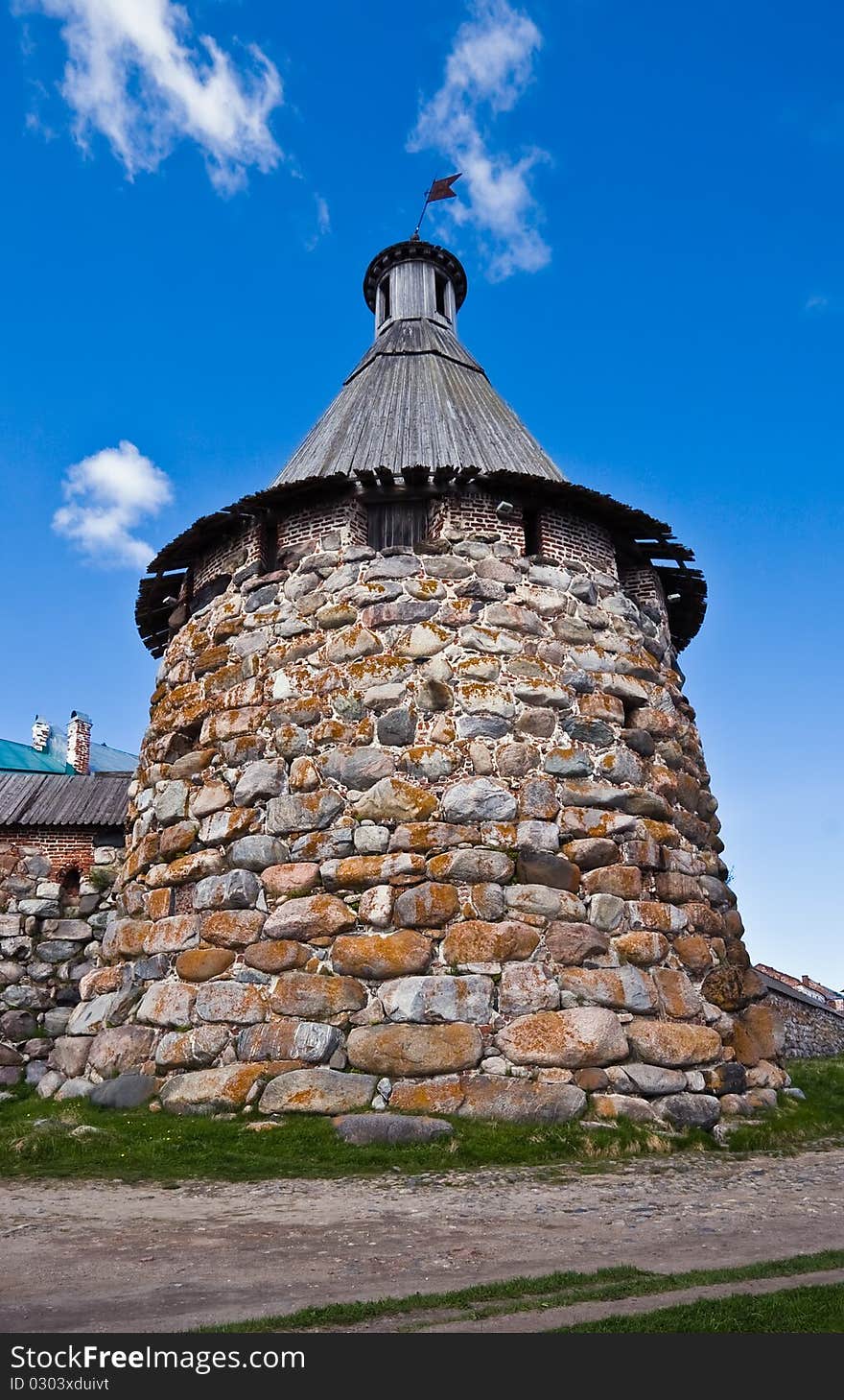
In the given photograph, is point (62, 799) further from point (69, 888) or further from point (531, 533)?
point (531, 533)

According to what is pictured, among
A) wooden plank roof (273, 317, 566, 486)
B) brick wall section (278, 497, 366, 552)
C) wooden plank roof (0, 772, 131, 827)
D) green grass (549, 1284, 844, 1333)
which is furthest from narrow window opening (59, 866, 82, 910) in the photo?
green grass (549, 1284, 844, 1333)

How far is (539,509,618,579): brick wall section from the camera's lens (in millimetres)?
9586

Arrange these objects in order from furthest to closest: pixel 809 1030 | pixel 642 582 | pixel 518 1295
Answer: pixel 809 1030
pixel 642 582
pixel 518 1295

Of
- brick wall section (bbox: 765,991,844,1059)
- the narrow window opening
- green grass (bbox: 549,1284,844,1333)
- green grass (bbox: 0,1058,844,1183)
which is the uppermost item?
the narrow window opening

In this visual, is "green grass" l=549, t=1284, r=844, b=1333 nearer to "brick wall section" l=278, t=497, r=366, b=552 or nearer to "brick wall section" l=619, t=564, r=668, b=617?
"brick wall section" l=278, t=497, r=366, b=552

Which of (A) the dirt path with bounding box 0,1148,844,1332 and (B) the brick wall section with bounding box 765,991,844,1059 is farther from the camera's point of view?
(B) the brick wall section with bounding box 765,991,844,1059

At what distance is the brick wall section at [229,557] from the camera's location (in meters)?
10.0

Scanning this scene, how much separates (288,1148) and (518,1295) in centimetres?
332

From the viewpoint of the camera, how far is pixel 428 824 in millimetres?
7691

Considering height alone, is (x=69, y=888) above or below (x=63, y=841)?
below

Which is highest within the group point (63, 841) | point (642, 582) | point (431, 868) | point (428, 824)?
point (642, 582)

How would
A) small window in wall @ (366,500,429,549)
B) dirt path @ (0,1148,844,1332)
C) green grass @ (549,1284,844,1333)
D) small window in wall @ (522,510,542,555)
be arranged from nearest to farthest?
green grass @ (549,1284,844,1333), dirt path @ (0,1148,844,1332), small window in wall @ (366,500,429,549), small window in wall @ (522,510,542,555)

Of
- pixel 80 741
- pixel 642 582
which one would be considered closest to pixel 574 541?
pixel 642 582

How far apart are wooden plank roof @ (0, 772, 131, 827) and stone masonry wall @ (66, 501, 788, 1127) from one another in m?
1.75
